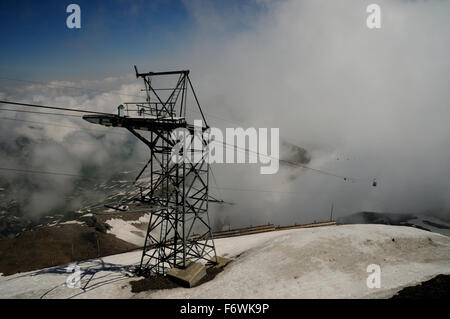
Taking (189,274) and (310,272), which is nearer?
(310,272)

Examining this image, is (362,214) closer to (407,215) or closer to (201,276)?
(407,215)

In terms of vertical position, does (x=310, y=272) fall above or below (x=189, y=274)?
above

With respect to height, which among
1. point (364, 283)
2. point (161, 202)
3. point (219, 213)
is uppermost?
point (161, 202)

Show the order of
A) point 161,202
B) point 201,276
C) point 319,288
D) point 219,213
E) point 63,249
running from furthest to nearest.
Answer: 1. point 219,213
2. point 63,249
3. point 161,202
4. point 201,276
5. point 319,288

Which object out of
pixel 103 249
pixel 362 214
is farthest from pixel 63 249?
pixel 362 214

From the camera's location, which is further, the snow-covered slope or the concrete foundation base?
the concrete foundation base

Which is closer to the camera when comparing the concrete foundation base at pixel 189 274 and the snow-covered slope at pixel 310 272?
the snow-covered slope at pixel 310 272
